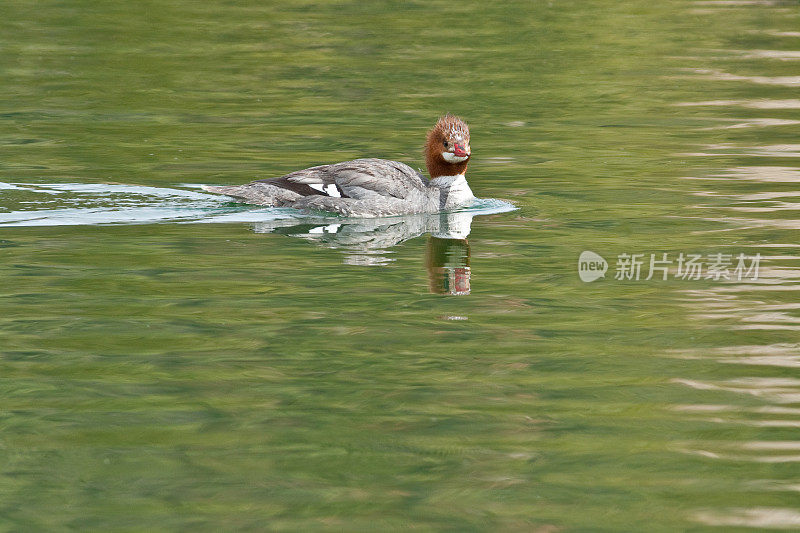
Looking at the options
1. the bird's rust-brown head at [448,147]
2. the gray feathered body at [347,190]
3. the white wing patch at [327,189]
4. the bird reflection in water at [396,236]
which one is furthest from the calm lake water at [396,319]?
the bird's rust-brown head at [448,147]

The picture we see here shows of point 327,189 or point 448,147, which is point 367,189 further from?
point 448,147

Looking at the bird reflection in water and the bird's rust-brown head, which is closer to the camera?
the bird reflection in water

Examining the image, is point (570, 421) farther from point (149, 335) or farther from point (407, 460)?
point (149, 335)

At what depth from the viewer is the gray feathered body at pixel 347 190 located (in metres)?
12.5

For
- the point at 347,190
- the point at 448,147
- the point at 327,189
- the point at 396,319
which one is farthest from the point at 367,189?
the point at 396,319

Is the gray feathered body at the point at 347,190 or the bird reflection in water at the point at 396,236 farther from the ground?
the gray feathered body at the point at 347,190

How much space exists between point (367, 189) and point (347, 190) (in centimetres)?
20

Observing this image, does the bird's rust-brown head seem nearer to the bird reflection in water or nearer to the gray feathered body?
the gray feathered body

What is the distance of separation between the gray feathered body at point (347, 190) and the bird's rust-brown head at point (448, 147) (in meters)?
0.37

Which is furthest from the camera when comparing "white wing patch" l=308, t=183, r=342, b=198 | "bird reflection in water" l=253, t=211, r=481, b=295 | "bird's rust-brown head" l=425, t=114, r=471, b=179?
"bird's rust-brown head" l=425, t=114, r=471, b=179

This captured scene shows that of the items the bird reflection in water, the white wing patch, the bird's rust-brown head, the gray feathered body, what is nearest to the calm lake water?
the bird reflection in water

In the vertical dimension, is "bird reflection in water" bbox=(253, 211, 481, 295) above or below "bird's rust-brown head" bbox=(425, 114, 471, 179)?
below

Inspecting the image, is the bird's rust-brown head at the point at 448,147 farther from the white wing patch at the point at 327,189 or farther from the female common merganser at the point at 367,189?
the white wing patch at the point at 327,189

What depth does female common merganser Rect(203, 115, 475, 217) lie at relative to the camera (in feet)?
41.0
